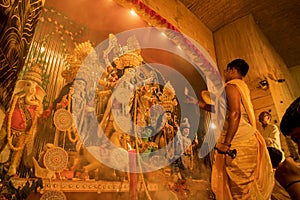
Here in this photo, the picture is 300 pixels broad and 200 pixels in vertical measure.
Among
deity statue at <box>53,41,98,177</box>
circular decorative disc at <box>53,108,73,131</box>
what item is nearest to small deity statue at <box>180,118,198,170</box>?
deity statue at <box>53,41,98,177</box>

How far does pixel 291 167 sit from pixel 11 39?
4.46ft

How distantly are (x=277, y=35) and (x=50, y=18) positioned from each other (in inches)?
225

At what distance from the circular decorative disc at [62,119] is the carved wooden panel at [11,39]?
883 millimetres

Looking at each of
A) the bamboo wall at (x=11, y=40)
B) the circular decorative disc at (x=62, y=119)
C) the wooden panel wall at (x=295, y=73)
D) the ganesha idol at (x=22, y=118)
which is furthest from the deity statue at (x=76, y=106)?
the wooden panel wall at (x=295, y=73)

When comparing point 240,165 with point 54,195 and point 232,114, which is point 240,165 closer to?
point 232,114

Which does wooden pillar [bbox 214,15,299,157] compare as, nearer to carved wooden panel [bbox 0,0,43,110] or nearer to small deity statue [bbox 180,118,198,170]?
small deity statue [bbox 180,118,198,170]

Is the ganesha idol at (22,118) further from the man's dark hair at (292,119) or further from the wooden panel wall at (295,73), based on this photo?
the wooden panel wall at (295,73)

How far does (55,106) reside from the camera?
6.57 feet

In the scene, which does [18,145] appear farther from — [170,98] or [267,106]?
[267,106]

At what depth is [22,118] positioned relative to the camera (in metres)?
1.73

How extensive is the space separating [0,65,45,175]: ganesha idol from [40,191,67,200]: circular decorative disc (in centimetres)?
27

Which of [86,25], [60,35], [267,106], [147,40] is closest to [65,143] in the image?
[60,35]

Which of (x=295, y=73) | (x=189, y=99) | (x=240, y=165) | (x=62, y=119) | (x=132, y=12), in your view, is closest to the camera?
(x=62, y=119)

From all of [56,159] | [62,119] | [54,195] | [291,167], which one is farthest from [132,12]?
[291,167]
